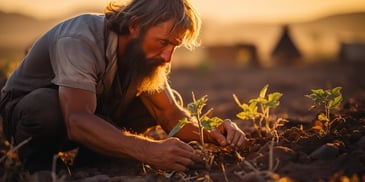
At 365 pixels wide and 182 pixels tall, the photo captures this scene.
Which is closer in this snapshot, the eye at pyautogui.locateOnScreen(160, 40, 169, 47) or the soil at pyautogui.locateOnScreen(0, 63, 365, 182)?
the soil at pyautogui.locateOnScreen(0, 63, 365, 182)

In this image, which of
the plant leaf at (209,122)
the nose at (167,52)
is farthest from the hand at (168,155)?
the nose at (167,52)

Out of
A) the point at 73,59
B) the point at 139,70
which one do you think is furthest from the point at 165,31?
the point at 73,59

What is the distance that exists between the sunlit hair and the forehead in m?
0.01

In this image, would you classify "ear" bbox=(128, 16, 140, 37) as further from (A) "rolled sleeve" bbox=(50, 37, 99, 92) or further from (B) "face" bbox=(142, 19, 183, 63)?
(A) "rolled sleeve" bbox=(50, 37, 99, 92)

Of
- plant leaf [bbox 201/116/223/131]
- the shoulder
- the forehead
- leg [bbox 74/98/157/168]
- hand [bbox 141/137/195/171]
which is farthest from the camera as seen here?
leg [bbox 74/98/157/168]

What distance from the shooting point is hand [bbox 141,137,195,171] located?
9.06 ft

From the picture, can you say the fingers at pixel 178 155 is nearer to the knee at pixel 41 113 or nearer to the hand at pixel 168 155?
the hand at pixel 168 155

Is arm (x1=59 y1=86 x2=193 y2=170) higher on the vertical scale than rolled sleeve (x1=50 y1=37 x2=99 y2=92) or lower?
lower

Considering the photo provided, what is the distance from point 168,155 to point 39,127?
868 millimetres

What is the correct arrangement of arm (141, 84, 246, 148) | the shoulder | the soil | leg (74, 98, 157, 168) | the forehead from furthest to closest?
leg (74, 98, 157, 168) → arm (141, 84, 246, 148) → the forehead → the shoulder → the soil

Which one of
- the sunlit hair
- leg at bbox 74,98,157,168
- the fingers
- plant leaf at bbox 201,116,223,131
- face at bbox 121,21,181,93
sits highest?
the sunlit hair

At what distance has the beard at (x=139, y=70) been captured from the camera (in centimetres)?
325

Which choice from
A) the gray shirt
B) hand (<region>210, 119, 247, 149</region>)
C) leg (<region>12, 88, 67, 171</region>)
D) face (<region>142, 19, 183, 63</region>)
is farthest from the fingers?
leg (<region>12, 88, 67, 171</region>)

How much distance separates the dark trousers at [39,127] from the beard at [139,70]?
0.46 metres
